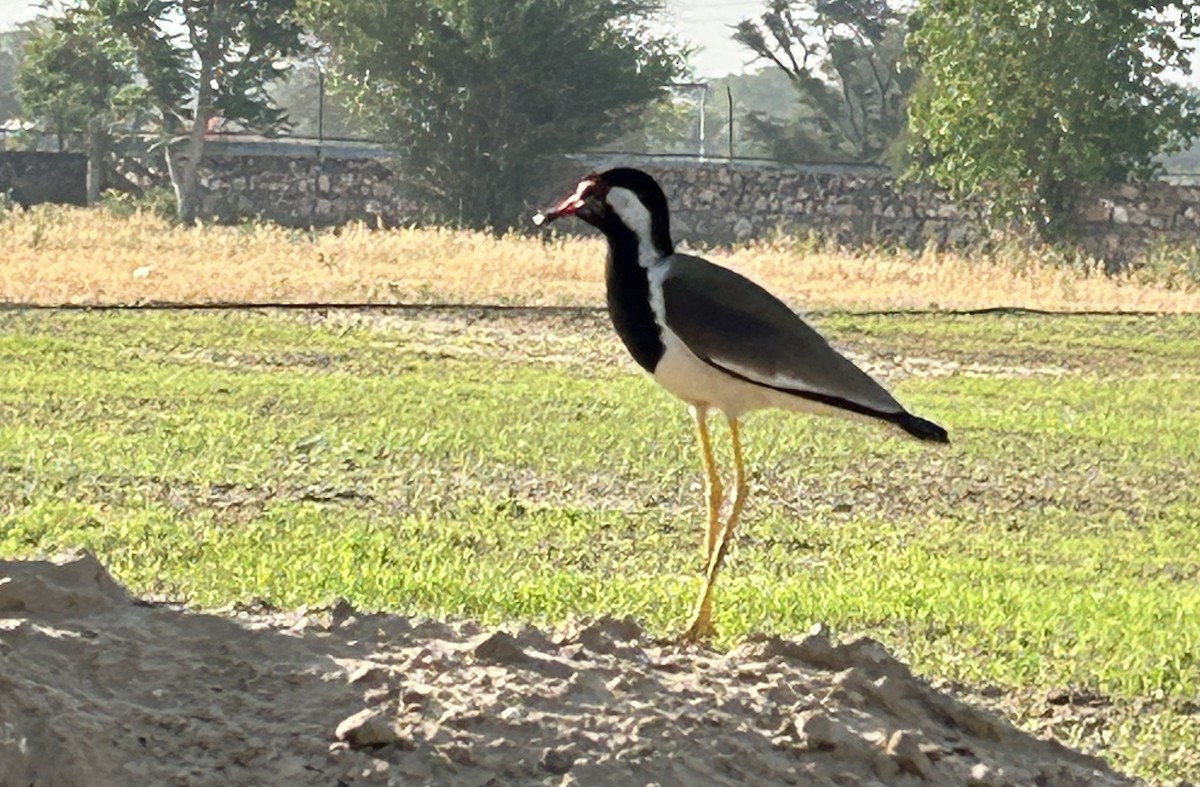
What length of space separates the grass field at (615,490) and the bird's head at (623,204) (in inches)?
68.8

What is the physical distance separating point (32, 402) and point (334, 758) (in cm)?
979

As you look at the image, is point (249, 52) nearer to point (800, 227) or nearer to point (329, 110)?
point (800, 227)

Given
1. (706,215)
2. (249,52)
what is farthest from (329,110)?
(706,215)

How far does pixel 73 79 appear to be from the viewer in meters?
48.4

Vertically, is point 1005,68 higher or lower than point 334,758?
higher

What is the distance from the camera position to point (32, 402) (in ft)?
43.7

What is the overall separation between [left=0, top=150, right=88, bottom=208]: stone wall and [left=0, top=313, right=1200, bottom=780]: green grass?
26969 millimetres

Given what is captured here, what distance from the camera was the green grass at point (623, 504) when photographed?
23.3ft

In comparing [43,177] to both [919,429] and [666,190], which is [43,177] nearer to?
[666,190]

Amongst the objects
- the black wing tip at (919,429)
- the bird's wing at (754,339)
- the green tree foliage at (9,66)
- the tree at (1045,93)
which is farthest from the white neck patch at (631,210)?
the green tree foliage at (9,66)

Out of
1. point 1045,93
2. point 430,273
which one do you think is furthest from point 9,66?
point 430,273

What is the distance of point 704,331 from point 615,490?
503 centimetres

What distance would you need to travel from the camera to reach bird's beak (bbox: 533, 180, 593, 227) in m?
5.07

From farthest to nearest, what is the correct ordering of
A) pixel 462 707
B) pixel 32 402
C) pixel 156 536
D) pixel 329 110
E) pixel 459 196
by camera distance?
pixel 329 110 < pixel 459 196 < pixel 32 402 < pixel 156 536 < pixel 462 707
